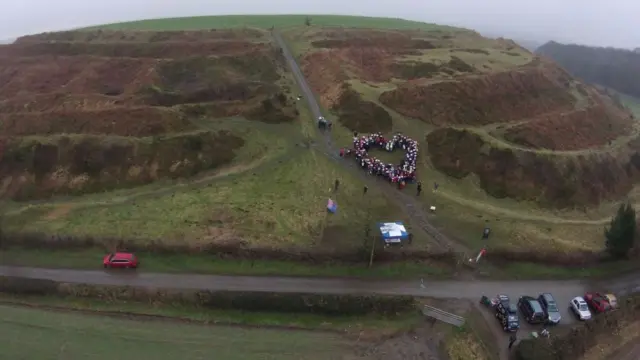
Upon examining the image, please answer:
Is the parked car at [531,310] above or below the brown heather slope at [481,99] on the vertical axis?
below

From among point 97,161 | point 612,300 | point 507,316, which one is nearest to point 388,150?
point 507,316

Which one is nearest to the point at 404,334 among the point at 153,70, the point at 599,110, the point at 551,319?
the point at 551,319

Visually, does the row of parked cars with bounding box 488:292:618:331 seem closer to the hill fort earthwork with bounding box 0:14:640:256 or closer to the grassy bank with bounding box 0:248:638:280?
the grassy bank with bounding box 0:248:638:280

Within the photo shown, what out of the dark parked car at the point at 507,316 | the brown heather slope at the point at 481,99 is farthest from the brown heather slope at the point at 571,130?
the dark parked car at the point at 507,316

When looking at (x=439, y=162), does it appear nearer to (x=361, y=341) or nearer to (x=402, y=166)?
(x=402, y=166)

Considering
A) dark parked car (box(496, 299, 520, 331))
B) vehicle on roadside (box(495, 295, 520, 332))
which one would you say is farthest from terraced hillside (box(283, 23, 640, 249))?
dark parked car (box(496, 299, 520, 331))

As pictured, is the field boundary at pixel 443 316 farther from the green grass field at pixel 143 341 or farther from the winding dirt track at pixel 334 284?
the green grass field at pixel 143 341

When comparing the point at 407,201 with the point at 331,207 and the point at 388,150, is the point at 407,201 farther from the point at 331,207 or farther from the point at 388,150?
the point at 388,150
